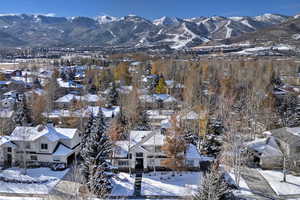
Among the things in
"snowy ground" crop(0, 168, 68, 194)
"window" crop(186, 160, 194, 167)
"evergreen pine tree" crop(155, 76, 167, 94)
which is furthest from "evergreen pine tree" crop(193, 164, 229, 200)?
"evergreen pine tree" crop(155, 76, 167, 94)

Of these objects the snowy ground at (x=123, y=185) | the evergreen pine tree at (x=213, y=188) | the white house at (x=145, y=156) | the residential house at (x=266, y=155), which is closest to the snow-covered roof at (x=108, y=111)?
the white house at (x=145, y=156)

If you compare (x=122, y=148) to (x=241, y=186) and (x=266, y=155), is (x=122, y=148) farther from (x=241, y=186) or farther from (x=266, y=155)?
(x=266, y=155)

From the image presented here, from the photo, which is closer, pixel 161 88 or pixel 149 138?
pixel 149 138

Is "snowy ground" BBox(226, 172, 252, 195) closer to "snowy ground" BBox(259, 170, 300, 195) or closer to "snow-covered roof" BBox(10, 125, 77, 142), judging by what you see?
"snowy ground" BBox(259, 170, 300, 195)

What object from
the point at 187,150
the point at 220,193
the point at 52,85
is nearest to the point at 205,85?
the point at 52,85

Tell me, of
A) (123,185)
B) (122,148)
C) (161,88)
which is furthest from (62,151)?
(161,88)

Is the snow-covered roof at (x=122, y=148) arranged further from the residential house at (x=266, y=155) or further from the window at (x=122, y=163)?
the residential house at (x=266, y=155)
